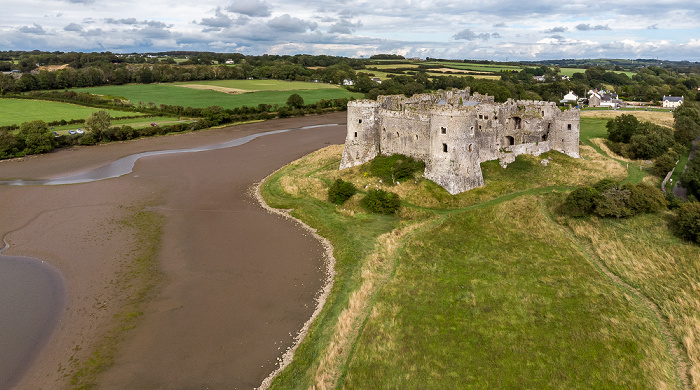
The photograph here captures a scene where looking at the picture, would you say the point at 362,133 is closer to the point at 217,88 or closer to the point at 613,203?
the point at 613,203

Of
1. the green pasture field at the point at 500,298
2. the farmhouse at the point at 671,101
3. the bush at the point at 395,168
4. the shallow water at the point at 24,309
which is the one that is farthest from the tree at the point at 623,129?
the shallow water at the point at 24,309

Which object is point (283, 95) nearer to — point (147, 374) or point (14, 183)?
point (14, 183)

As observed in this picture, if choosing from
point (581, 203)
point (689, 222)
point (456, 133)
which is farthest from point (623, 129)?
point (456, 133)

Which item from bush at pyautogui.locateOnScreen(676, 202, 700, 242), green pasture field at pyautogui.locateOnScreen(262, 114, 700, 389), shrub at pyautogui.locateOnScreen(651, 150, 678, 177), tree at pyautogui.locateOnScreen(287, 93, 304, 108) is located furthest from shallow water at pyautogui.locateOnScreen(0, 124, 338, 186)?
shrub at pyautogui.locateOnScreen(651, 150, 678, 177)

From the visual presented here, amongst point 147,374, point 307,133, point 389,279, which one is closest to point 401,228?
point 389,279

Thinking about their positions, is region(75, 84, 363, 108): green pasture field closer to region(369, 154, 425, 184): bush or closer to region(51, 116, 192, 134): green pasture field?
region(51, 116, 192, 134): green pasture field

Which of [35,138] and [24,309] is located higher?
[35,138]
